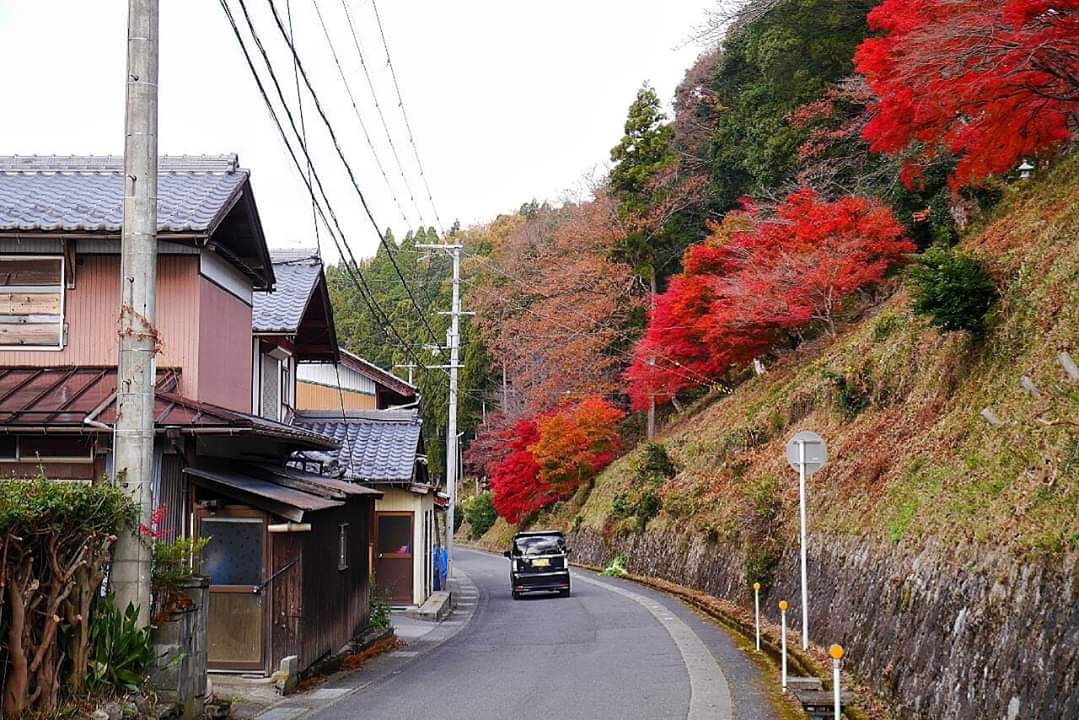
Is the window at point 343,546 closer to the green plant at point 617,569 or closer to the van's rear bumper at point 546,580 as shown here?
the van's rear bumper at point 546,580

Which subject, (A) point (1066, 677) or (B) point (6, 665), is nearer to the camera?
(A) point (1066, 677)

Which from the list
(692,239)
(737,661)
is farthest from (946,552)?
(692,239)

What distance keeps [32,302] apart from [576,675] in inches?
351

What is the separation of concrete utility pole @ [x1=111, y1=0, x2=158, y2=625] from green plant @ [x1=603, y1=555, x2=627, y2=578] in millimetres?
29112

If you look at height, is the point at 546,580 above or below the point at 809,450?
below

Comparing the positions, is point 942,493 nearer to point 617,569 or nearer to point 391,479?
point 391,479

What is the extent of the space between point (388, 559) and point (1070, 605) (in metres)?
21.2

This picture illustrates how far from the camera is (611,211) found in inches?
1967

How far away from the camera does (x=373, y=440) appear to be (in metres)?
27.3

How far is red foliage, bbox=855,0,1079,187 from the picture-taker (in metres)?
15.4

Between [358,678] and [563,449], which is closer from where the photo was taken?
[358,678]

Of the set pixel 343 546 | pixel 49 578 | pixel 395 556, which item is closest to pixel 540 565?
pixel 395 556

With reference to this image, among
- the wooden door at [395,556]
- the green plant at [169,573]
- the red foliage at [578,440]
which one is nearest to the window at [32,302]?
the green plant at [169,573]

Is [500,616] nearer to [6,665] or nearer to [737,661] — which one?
[737,661]
